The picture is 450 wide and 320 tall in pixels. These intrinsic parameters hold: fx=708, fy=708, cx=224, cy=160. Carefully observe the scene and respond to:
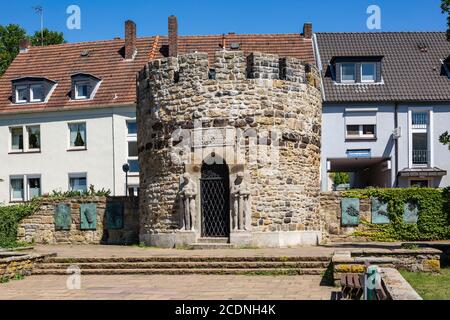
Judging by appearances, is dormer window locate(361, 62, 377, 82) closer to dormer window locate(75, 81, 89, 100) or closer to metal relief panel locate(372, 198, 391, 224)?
metal relief panel locate(372, 198, 391, 224)

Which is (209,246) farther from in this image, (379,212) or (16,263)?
(379,212)

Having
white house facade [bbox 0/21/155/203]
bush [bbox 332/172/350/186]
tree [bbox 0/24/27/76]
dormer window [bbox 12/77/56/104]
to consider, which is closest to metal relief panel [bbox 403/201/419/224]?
white house facade [bbox 0/21/155/203]

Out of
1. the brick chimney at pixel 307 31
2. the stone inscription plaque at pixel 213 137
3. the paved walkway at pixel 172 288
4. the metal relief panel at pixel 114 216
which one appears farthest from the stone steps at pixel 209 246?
the brick chimney at pixel 307 31

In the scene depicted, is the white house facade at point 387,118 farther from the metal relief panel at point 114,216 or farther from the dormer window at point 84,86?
the metal relief panel at point 114,216

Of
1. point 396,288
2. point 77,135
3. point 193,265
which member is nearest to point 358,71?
point 77,135

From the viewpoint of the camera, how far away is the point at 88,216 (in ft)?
80.9

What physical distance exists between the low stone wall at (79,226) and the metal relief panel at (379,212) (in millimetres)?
8114

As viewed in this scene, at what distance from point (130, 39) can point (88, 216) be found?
1616 centimetres

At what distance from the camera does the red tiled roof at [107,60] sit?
3688 centimetres

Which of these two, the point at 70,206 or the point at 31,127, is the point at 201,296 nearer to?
the point at 70,206

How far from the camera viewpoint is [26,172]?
37250 millimetres

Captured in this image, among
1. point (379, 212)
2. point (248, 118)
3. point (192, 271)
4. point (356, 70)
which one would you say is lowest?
point (192, 271)
